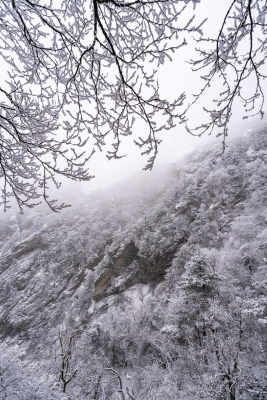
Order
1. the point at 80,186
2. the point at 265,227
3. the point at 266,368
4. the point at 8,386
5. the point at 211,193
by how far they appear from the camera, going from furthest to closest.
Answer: the point at 80,186, the point at 211,193, the point at 265,227, the point at 266,368, the point at 8,386

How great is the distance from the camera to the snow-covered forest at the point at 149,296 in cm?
760

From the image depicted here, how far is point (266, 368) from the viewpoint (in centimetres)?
734

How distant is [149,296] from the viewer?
1603 cm

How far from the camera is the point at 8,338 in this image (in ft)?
62.2

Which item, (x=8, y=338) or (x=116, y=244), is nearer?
(x=8, y=338)

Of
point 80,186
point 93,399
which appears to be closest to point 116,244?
point 93,399

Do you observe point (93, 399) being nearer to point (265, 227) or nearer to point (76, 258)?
point (265, 227)

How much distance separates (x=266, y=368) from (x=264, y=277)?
4064 mm

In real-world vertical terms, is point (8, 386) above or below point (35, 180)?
below

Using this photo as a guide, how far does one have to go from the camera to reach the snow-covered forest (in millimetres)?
7598

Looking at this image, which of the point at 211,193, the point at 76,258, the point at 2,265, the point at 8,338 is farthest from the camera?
the point at 2,265

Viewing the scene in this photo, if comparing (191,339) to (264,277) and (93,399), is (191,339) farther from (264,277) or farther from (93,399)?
(93,399)

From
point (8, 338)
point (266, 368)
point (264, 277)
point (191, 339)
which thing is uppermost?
point (264, 277)

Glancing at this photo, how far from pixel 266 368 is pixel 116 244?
17.4m
